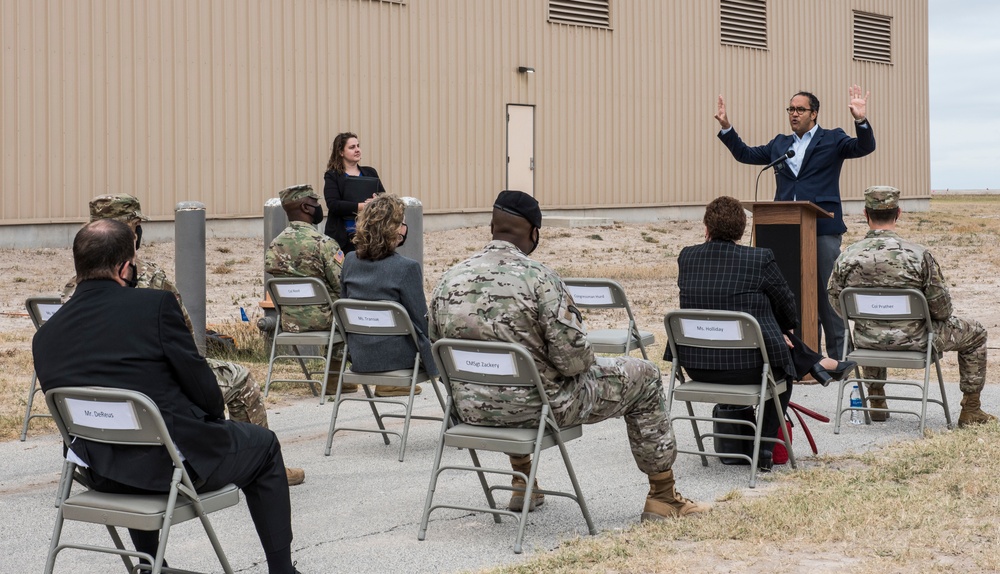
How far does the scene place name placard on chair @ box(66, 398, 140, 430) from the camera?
145 inches

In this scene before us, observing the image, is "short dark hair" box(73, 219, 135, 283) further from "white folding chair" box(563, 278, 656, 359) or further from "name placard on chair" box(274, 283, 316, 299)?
"name placard on chair" box(274, 283, 316, 299)

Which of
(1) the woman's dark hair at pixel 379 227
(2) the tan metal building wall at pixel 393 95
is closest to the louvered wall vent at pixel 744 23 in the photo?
(2) the tan metal building wall at pixel 393 95

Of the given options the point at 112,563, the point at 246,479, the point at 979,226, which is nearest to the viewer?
the point at 246,479

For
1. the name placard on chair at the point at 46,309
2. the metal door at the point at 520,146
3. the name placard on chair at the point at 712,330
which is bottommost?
the name placard on chair at the point at 712,330

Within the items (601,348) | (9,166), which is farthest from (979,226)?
(601,348)

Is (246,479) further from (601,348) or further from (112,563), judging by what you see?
(601,348)

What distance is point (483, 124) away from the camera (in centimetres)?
2347

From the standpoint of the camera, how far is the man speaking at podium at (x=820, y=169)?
8.84 metres

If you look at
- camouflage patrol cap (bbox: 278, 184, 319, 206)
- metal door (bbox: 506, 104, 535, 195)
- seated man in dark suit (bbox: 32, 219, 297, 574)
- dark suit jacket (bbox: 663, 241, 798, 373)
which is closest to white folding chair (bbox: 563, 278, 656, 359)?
dark suit jacket (bbox: 663, 241, 798, 373)

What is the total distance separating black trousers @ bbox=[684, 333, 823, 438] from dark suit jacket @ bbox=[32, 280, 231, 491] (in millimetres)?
2933

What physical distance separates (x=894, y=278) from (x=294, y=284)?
3705mm

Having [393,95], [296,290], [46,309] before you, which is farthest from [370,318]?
[393,95]

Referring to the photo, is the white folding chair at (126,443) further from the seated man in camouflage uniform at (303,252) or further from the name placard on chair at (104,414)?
the seated man in camouflage uniform at (303,252)

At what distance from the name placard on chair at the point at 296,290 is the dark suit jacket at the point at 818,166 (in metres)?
3.31
